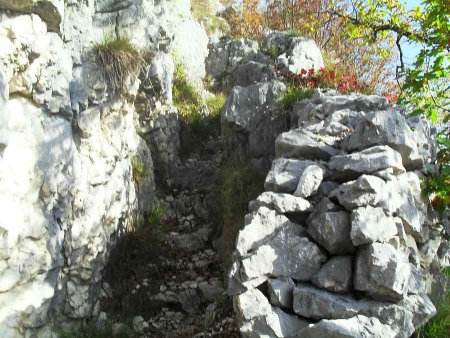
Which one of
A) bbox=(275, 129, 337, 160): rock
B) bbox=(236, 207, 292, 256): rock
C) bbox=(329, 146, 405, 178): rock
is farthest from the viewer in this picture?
bbox=(275, 129, 337, 160): rock

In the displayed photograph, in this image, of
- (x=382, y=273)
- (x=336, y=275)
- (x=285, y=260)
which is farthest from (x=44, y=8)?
(x=382, y=273)

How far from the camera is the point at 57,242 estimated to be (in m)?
5.57

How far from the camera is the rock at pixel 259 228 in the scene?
14.2ft

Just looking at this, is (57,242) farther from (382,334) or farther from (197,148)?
(197,148)

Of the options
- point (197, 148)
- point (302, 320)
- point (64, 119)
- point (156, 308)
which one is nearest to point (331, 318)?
point (302, 320)

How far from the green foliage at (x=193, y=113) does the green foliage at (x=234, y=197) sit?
8.10ft

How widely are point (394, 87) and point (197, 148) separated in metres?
8.29

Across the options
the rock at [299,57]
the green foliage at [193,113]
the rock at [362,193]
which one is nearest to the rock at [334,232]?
the rock at [362,193]

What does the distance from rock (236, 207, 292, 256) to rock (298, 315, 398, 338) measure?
1.05 meters

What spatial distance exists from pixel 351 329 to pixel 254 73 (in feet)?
23.4

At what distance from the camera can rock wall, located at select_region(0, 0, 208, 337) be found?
4.88 m

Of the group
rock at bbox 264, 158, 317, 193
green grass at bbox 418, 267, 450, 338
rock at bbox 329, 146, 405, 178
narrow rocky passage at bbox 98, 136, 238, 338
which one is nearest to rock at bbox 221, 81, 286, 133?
narrow rocky passage at bbox 98, 136, 238, 338

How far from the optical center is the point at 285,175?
5.11m

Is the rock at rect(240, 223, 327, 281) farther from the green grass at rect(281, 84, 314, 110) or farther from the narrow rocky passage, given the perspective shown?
the green grass at rect(281, 84, 314, 110)
